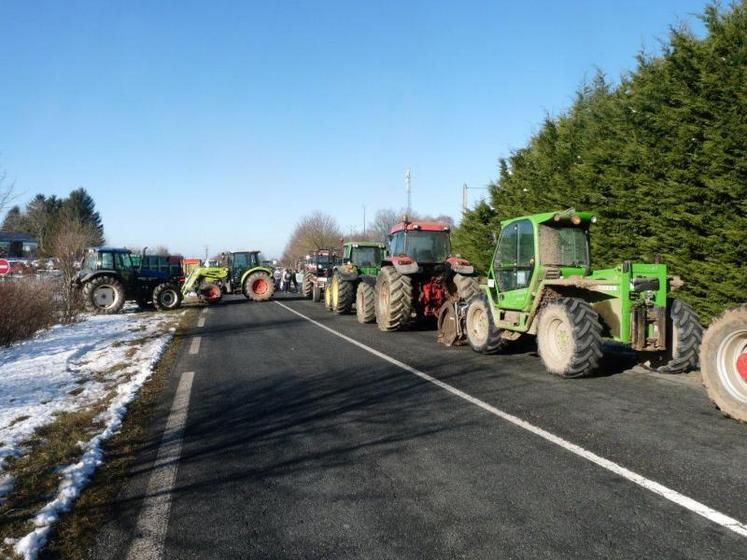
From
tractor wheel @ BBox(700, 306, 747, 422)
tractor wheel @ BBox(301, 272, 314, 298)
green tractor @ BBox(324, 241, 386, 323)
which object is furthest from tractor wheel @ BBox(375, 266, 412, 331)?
tractor wheel @ BBox(301, 272, 314, 298)

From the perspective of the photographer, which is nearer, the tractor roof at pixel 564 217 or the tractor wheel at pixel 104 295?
the tractor roof at pixel 564 217

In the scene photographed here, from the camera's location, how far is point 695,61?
35.6 ft

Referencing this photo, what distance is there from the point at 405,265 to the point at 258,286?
48.5 feet

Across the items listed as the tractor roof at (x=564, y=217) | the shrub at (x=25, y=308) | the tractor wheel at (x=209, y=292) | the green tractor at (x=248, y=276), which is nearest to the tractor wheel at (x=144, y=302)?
the tractor wheel at (x=209, y=292)

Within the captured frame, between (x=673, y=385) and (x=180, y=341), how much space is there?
30.9 ft

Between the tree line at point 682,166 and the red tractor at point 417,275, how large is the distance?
3.64m

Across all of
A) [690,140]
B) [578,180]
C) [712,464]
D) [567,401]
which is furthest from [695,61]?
[712,464]

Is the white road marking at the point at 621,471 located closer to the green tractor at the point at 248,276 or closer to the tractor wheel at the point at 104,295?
the tractor wheel at the point at 104,295

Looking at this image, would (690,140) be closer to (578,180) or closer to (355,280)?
(578,180)

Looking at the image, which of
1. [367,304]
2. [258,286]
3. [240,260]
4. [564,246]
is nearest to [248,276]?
[258,286]

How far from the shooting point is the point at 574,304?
7.60 meters

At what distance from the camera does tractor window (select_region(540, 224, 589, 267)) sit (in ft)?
28.4

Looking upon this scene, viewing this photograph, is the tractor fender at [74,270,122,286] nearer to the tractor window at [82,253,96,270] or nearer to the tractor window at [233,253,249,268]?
the tractor window at [82,253,96,270]

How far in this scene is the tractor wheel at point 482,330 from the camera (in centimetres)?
968
